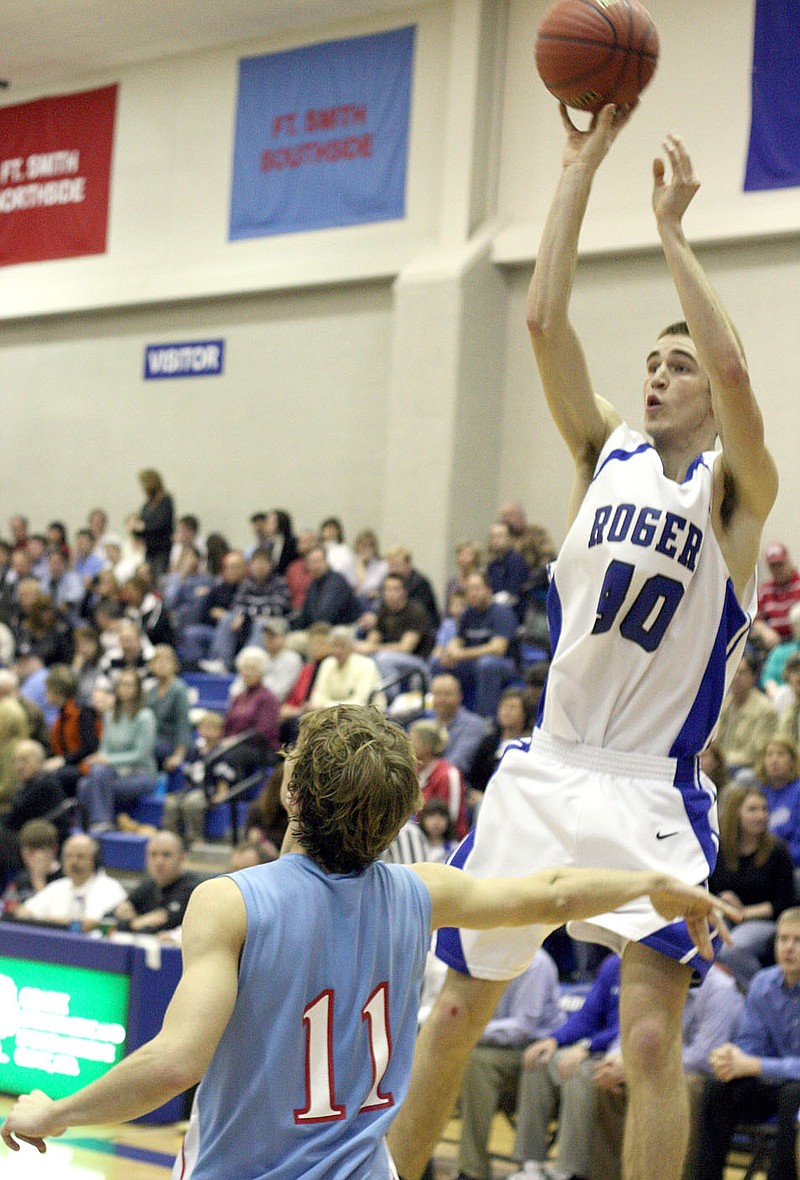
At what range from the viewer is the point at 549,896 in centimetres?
269

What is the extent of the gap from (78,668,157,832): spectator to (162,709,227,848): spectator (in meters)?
0.25

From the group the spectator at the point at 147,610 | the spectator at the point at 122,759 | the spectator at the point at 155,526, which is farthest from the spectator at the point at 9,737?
the spectator at the point at 155,526

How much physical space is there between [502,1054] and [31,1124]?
4964mm

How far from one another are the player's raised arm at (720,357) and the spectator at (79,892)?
5.72 metres

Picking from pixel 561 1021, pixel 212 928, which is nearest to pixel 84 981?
pixel 561 1021

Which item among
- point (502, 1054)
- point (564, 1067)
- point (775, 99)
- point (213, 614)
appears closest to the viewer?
point (564, 1067)

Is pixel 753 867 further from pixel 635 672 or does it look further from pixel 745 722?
Answer: pixel 635 672

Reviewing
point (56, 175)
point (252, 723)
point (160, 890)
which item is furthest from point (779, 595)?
point (56, 175)

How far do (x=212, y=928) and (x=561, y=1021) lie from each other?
5112mm

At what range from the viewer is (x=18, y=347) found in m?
19.9

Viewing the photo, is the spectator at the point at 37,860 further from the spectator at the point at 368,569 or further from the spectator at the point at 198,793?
the spectator at the point at 368,569

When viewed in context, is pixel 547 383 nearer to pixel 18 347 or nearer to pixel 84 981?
pixel 84 981

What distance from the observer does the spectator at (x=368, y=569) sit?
14023 mm

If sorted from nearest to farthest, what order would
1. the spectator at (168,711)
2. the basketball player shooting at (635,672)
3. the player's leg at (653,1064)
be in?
the player's leg at (653,1064) < the basketball player shooting at (635,672) < the spectator at (168,711)
